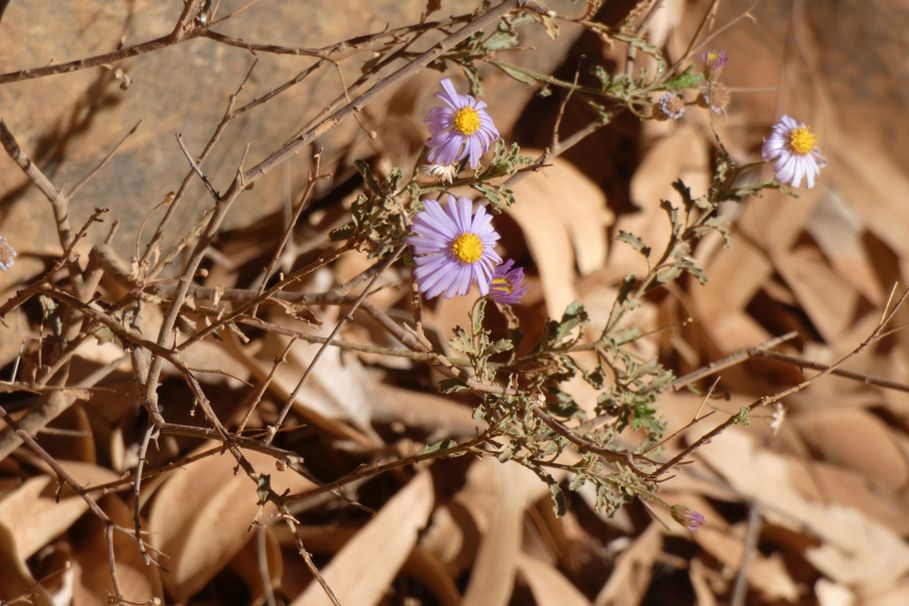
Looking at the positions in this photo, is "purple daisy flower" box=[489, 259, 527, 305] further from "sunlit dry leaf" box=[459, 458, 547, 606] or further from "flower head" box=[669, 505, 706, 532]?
"sunlit dry leaf" box=[459, 458, 547, 606]

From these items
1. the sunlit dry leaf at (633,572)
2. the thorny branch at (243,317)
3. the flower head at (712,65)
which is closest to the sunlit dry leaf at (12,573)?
the thorny branch at (243,317)

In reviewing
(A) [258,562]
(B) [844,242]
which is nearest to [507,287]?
(A) [258,562]

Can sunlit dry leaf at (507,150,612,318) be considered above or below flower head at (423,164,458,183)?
above

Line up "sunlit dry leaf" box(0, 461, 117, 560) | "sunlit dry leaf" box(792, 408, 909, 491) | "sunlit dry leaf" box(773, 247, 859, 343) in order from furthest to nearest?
"sunlit dry leaf" box(773, 247, 859, 343) → "sunlit dry leaf" box(792, 408, 909, 491) → "sunlit dry leaf" box(0, 461, 117, 560)

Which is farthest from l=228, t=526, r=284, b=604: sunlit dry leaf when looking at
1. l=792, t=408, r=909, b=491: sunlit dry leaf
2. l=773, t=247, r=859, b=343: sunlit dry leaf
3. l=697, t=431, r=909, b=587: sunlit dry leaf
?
l=773, t=247, r=859, b=343: sunlit dry leaf

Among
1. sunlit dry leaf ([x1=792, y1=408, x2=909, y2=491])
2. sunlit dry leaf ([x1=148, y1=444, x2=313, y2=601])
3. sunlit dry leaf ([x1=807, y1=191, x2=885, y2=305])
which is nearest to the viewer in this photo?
sunlit dry leaf ([x1=148, y1=444, x2=313, y2=601])
